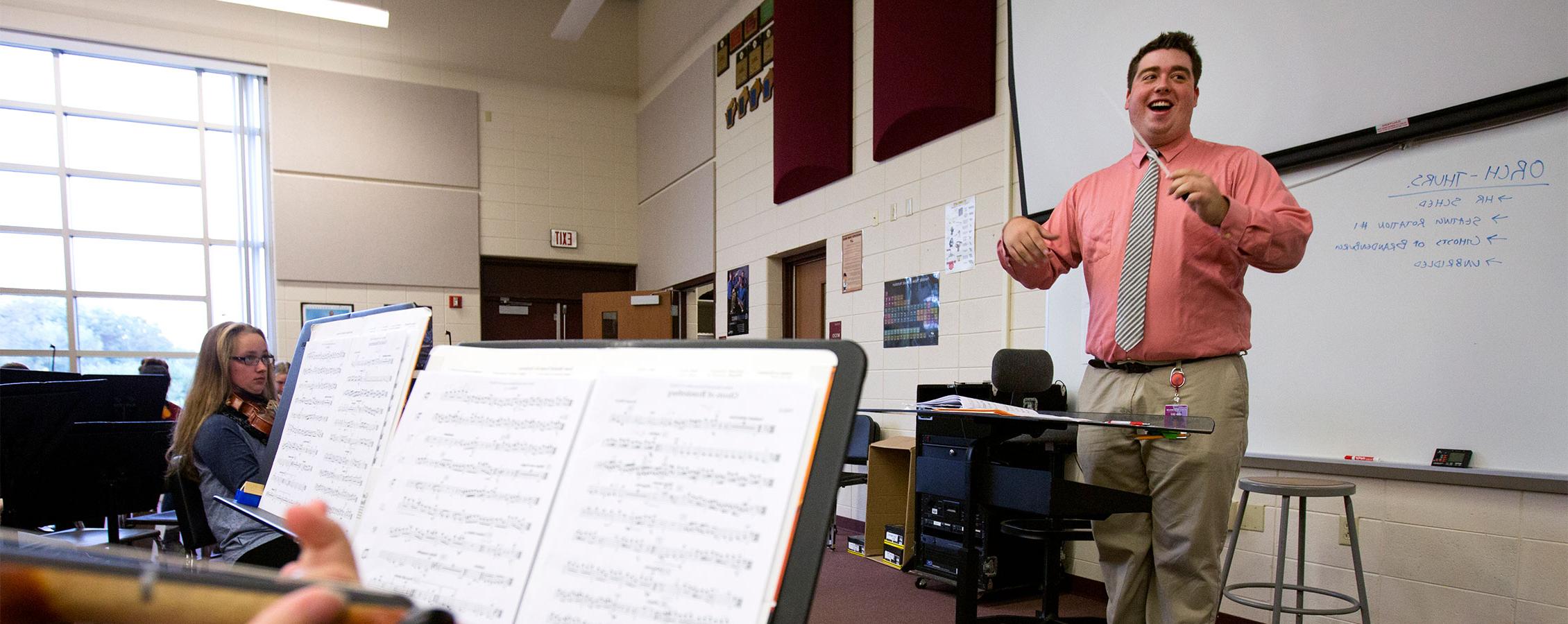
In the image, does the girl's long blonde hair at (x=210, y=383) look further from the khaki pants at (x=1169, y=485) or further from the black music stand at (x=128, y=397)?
the khaki pants at (x=1169, y=485)

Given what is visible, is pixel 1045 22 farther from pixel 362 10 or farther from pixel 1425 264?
pixel 362 10

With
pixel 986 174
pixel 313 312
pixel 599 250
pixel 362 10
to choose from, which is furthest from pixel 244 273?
pixel 986 174

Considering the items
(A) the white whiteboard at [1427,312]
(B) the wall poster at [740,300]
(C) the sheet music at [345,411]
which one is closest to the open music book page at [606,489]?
(C) the sheet music at [345,411]

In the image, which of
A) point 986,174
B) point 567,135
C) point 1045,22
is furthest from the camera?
point 567,135

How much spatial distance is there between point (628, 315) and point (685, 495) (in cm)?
674

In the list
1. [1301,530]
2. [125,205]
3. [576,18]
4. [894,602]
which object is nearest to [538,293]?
[576,18]

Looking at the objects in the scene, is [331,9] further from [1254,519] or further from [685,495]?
[685,495]

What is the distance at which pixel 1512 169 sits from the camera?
2.19 metres

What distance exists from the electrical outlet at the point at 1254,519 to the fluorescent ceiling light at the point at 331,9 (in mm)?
6609

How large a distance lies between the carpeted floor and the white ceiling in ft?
14.8

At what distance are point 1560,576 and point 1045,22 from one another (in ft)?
8.38

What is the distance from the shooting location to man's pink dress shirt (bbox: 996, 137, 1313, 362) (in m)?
1.68

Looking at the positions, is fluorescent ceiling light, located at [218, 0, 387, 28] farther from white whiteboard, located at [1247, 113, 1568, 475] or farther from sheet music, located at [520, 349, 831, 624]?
sheet music, located at [520, 349, 831, 624]

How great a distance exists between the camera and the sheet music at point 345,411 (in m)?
1.18
